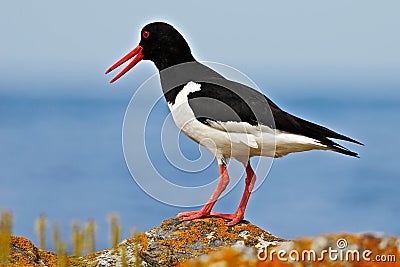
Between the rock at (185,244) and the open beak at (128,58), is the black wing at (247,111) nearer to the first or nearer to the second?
the rock at (185,244)

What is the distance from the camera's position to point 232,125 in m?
7.40

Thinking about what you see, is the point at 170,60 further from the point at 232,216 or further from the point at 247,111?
the point at 232,216

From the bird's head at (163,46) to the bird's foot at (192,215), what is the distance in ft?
6.34

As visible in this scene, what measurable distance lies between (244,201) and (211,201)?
1.29ft

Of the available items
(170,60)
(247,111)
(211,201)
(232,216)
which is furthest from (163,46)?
(232,216)

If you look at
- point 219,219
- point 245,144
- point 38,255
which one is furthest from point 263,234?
point 38,255

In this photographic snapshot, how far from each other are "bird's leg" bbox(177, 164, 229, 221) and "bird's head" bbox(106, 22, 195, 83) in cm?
156

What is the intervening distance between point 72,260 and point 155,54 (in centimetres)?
288

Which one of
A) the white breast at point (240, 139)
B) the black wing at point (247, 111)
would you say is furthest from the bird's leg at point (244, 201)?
the black wing at point (247, 111)

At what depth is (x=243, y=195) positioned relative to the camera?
7816 millimetres

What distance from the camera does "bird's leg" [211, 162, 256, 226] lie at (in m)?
7.41

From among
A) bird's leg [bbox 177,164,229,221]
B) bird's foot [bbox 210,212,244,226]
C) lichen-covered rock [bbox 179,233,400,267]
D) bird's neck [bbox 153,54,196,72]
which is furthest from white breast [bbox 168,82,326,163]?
lichen-covered rock [bbox 179,233,400,267]

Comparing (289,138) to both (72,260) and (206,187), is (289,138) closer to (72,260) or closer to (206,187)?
(206,187)

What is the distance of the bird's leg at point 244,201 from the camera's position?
741 centimetres
